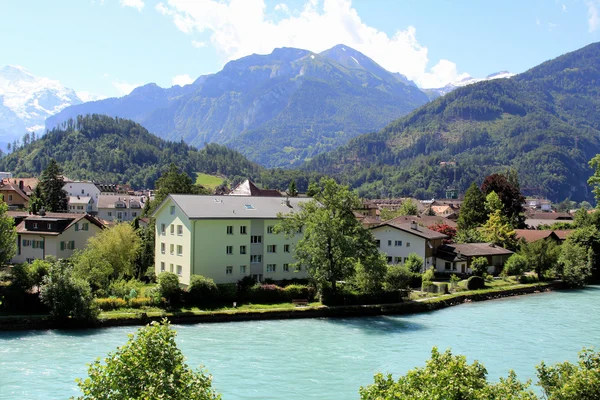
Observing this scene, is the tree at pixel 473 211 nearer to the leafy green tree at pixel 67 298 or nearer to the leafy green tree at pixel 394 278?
the leafy green tree at pixel 394 278

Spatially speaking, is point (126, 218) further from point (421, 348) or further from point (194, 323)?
point (421, 348)

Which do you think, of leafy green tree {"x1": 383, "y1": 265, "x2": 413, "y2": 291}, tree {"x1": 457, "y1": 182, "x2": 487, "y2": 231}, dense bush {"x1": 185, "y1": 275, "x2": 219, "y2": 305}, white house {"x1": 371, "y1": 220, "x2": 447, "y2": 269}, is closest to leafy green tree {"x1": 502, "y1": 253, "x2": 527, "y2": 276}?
white house {"x1": 371, "y1": 220, "x2": 447, "y2": 269}

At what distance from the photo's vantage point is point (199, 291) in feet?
134

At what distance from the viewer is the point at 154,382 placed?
437 inches

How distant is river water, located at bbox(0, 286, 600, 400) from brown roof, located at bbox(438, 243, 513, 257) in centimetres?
1861

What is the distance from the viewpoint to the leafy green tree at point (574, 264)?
6203 centimetres

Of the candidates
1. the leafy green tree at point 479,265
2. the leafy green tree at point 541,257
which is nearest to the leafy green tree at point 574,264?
the leafy green tree at point 541,257

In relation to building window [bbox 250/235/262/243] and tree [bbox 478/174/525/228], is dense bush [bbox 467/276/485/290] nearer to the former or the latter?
building window [bbox 250/235/262/243]

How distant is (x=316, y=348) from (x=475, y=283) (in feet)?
92.6

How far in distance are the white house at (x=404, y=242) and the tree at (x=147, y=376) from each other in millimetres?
50559

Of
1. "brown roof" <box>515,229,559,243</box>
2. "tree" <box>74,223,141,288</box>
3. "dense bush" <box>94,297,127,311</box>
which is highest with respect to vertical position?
"brown roof" <box>515,229,559,243</box>

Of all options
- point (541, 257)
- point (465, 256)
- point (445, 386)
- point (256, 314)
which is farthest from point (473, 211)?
point (445, 386)

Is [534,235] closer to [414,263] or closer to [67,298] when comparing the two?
[414,263]

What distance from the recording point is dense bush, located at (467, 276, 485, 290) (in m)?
54.7
